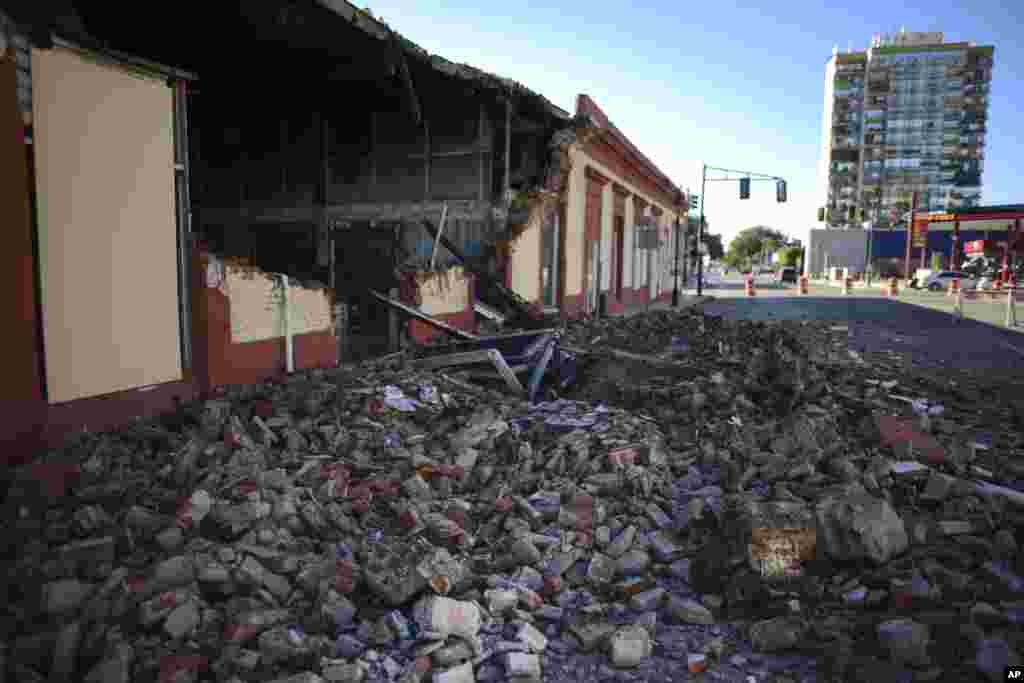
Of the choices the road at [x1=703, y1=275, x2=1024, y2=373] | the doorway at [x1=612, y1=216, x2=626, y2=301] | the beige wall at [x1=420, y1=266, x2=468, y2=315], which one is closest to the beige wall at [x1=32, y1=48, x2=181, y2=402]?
the beige wall at [x1=420, y1=266, x2=468, y2=315]

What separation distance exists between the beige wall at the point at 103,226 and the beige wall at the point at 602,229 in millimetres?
10159

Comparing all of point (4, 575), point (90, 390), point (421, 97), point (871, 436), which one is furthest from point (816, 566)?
point (421, 97)

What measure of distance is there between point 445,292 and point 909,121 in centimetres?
11361

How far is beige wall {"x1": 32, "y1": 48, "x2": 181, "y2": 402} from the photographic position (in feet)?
13.5

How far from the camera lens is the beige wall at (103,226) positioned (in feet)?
13.5

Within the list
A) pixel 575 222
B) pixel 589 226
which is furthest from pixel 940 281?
pixel 575 222

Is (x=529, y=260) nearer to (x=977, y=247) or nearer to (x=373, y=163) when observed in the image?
(x=373, y=163)

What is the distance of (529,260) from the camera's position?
503 inches

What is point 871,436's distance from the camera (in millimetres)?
5379

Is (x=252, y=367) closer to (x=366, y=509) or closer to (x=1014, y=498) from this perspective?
(x=366, y=509)

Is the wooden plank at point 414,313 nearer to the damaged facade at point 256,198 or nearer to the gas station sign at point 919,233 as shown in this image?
the damaged facade at point 256,198

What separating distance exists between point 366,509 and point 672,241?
30129mm

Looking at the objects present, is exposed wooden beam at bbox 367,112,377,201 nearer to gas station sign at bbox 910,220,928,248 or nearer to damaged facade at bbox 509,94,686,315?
damaged facade at bbox 509,94,686,315

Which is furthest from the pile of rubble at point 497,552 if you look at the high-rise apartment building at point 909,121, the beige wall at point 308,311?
the high-rise apartment building at point 909,121
